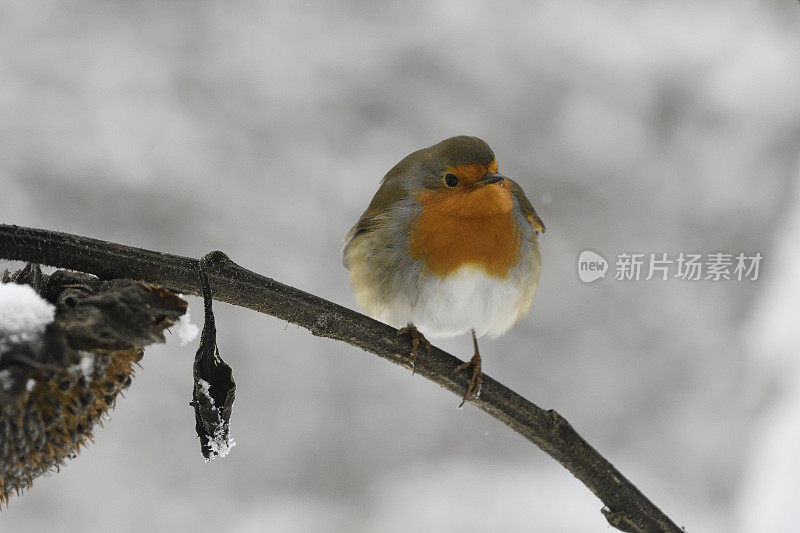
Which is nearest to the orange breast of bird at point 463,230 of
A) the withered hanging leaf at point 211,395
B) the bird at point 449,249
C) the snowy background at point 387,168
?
the bird at point 449,249

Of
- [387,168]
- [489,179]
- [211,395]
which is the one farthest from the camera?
[387,168]

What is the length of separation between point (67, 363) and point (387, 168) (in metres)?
2.72

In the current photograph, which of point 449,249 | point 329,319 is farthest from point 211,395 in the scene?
point 449,249

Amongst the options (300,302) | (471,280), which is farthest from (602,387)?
(300,302)

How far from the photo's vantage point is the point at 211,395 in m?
1.04

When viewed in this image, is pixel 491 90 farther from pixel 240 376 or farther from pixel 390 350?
pixel 390 350

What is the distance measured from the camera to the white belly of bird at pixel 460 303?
1.93m

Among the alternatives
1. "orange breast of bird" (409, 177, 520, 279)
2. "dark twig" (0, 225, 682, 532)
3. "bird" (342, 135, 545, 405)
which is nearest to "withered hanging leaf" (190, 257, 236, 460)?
"dark twig" (0, 225, 682, 532)

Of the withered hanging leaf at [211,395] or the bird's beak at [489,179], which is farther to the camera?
the bird's beak at [489,179]

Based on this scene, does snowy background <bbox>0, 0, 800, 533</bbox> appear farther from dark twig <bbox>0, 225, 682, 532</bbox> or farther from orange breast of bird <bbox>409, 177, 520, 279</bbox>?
dark twig <bbox>0, 225, 682, 532</bbox>

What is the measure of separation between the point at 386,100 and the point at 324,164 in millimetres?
416

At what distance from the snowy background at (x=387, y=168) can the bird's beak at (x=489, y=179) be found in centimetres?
156

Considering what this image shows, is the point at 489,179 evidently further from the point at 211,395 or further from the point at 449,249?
the point at 211,395

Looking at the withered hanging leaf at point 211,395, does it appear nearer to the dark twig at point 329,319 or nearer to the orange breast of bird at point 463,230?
the dark twig at point 329,319
